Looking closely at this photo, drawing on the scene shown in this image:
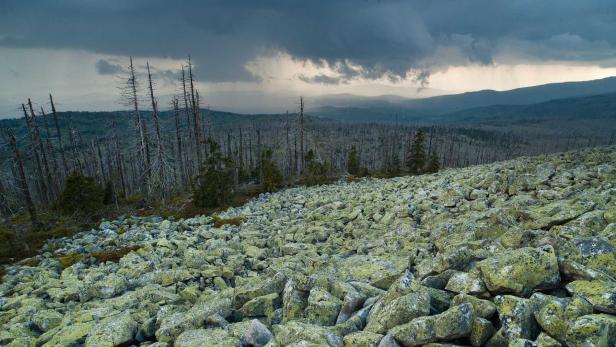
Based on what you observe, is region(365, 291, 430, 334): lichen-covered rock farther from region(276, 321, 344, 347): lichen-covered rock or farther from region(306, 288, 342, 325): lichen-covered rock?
region(306, 288, 342, 325): lichen-covered rock

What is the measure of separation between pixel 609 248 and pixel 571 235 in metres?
1.92

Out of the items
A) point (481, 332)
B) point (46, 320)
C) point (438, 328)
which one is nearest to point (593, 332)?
point (481, 332)

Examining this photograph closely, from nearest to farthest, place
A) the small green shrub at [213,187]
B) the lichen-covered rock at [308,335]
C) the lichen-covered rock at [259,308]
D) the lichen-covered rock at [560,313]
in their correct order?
the lichen-covered rock at [560,313] → the lichen-covered rock at [308,335] → the lichen-covered rock at [259,308] → the small green shrub at [213,187]

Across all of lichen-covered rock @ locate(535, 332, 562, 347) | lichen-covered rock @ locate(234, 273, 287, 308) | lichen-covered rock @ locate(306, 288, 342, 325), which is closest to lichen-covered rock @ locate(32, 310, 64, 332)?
lichen-covered rock @ locate(234, 273, 287, 308)

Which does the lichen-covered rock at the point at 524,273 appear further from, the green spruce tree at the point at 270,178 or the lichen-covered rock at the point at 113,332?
the green spruce tree at the point at 270,178

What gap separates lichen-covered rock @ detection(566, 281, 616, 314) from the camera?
4.49 metres

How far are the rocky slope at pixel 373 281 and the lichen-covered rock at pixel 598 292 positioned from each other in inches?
1.0

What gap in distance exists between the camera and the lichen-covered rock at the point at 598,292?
449cm

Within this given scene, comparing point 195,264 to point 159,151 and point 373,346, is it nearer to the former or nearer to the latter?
point 373,346

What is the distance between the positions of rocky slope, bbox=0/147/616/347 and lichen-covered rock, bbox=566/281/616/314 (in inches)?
1.0

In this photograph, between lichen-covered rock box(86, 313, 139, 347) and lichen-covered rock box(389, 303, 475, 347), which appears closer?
lichen-covered rock box(389, 303, 475, 347)

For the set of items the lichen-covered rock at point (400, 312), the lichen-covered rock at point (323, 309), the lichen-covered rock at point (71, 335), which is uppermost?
the lichen-covered rock at point (400, 312)

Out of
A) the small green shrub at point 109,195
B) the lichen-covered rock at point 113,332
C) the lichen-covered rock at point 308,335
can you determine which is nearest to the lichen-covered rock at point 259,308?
the lichen-covered rock at point 308,335

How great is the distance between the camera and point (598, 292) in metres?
4.72
